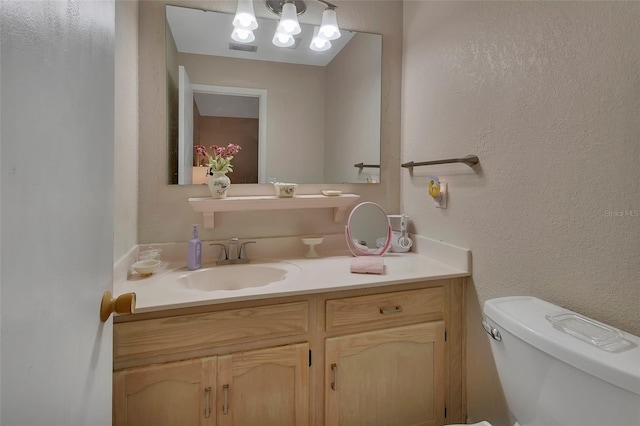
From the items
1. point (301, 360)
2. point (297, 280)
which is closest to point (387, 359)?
point (301, 360)

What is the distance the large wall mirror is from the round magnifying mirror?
204 mm

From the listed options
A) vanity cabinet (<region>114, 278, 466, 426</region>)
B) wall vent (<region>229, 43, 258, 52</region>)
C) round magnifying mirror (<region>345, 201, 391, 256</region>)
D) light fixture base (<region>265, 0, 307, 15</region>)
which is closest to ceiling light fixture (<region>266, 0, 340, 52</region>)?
light fixture base (<region>265, 0, 307, 15</region>)

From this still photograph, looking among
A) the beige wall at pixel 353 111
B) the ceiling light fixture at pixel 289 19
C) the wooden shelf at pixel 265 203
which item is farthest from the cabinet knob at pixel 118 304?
the ceiling light fixture at pixel 289 19

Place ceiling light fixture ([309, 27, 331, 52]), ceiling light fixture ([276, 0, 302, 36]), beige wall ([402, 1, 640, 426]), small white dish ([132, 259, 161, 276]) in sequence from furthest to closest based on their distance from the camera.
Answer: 1. ceiling light fixture ([309, 27, 331, 52])
2. ceiling light fixture ([276, 0, 302, 36])
3. small white dish ([132, 259, 161, 276])
4. beige wall ([402, 1, 640, 426])

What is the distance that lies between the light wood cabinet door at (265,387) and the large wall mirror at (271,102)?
85 cm

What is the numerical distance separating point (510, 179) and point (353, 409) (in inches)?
41.1

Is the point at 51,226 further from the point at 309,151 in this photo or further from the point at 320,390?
the point at 309,151

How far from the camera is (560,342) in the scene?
2.48 feet

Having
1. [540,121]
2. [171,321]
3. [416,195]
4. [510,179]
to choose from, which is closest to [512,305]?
[510,179]

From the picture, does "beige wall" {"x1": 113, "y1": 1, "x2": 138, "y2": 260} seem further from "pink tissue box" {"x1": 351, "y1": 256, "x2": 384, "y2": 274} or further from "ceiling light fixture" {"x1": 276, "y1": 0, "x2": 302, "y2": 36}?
"pink tissue box" {"x1": 351, "y1": 256, "x2": 384, "y2": 274}

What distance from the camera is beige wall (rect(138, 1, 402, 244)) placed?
4.74 ft

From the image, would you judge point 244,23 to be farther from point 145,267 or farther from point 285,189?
point 145,267

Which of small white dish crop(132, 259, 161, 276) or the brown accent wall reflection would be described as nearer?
small white dish crop(132, 259, 161, 276)

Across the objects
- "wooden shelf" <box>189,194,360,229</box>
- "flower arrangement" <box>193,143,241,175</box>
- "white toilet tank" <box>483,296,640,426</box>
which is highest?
"flower arrangement" <box>193,143,241,175</box>
